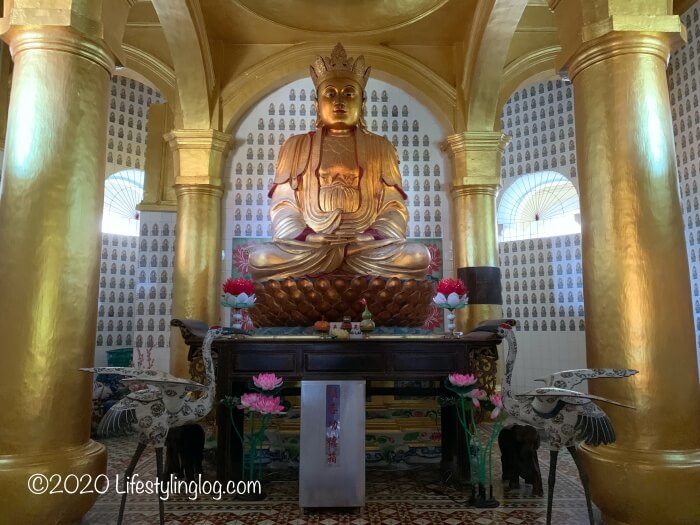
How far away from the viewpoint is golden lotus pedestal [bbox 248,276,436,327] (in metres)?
5.84

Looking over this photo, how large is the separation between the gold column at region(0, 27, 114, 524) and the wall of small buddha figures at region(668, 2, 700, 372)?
690 cm

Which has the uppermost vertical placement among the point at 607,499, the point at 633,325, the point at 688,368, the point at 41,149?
the point at 41,149

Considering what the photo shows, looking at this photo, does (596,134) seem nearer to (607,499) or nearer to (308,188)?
(607,499)

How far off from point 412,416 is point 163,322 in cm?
505

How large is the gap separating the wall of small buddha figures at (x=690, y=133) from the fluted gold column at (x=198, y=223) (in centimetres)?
638

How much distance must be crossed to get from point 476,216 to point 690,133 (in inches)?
116

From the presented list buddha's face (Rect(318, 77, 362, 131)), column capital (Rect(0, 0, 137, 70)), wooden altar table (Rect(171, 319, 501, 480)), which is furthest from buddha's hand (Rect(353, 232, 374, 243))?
column capital (Rect(0, 0, 137, 70))

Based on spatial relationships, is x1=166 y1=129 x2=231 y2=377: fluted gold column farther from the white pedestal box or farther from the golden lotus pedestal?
the white pedestal box

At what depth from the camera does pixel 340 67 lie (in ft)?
23.4

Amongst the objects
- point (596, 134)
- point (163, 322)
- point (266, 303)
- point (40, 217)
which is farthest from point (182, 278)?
point (596, 134)

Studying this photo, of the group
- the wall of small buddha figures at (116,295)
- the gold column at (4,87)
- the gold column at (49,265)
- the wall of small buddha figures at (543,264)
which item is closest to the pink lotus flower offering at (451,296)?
the gold column at (49,265)

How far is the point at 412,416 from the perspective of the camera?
5184 millimetres

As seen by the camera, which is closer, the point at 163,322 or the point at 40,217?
the point at 40,217

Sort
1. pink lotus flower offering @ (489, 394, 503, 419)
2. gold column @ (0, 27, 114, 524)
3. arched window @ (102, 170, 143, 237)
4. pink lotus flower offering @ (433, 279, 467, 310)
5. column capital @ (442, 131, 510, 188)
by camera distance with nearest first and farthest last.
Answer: gold column @ (0, 27, 114, 524)
pink lotus flower offering @ (489, 394, 503, 419)
pink lotus flower offering @ (433, 279, 467, 310)
column capital @ (442, 131, 510, 188)
arched window @ (102, 170, 143, 237)
